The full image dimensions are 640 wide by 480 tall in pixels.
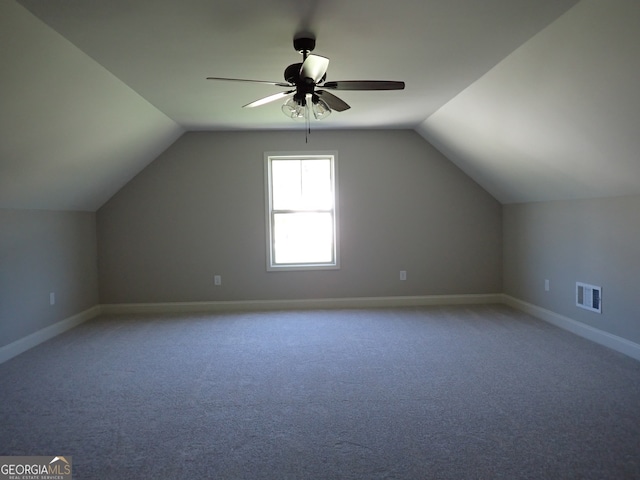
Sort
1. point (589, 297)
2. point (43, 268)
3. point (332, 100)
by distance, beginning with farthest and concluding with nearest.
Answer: point (43, 268), point (589, 297), point (332, 100)

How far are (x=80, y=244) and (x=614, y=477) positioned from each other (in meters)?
5.25

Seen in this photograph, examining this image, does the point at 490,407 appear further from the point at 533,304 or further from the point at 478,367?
the point at 533,304

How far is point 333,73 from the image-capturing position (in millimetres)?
3305

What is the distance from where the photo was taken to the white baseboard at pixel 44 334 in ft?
12.0

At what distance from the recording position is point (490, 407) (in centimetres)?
258

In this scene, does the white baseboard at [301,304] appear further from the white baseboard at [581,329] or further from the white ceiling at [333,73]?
the white ceiling at [333,73]

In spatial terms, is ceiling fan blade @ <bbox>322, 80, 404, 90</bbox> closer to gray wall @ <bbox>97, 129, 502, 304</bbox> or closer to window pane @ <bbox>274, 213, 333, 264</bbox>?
gray wall @ <bbox>97, 129, 502, 304</bbox>

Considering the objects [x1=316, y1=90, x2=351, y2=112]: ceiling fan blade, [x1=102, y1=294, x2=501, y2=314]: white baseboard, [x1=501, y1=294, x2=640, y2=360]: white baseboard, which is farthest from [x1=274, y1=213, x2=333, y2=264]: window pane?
[x1=316, y1=90, x2=351, y2=112]: ceiling fan blade

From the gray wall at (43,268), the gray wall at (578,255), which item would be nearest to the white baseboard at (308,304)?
the gray wall at (578,255)

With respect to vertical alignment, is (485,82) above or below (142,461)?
above

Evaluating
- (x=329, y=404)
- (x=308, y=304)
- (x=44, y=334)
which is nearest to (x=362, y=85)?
(x=329, y=404)

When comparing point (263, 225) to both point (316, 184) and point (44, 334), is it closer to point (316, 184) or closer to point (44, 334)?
point (316, 184)

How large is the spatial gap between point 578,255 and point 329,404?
3.02 metres

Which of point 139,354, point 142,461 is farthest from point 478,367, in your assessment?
point 139,354
